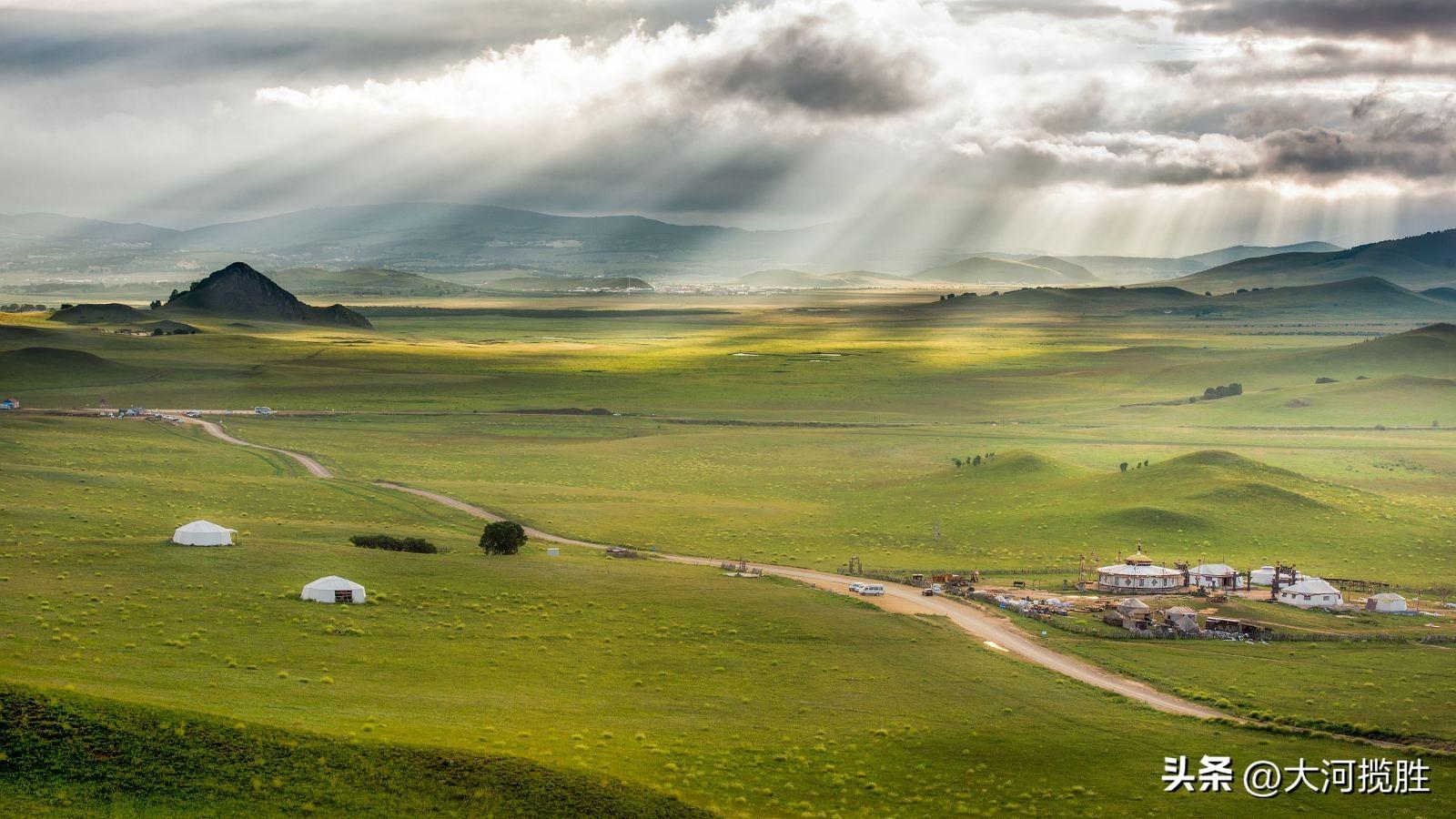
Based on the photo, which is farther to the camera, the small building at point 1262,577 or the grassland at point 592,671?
the small building at point 1262,577

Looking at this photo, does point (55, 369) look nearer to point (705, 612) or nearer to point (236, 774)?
point (705, 612)

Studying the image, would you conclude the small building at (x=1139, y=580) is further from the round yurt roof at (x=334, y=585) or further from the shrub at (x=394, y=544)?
the round yurt roof at (x=334, y=585)

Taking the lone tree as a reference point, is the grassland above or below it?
below

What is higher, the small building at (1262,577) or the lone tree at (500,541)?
the lone tree at (500,541)

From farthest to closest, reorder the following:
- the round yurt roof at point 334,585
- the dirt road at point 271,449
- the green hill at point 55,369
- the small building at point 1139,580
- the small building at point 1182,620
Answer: the green hill at point 55,369, the dirt road at point 271,449, the small building at point 1139,580, the small building at point 1182,620, the round yurt roof at point 334,585

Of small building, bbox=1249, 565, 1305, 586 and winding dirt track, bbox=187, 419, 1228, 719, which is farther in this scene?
small building, bbox=1249, 565, 1305, 586

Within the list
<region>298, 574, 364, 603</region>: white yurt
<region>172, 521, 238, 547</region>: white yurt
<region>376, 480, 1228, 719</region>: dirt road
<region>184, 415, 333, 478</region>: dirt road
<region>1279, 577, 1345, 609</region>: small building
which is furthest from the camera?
<region>184, 415, 333, 478</region>: dirt road

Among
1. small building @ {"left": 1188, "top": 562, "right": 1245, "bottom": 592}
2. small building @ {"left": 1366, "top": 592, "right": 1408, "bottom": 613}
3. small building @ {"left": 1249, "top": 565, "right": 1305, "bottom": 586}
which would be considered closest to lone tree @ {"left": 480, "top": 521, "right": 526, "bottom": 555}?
small building @ {"left": 1188, "top": 562, "right": 1245, "bottom": 592}

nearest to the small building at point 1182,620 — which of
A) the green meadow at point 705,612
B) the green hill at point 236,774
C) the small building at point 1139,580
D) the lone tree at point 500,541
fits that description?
the green meadow at point 705,612

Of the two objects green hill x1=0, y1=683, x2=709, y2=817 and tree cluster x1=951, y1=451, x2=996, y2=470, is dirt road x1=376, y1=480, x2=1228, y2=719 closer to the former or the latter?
green hill x1=0, y1=683, x2=709, y2=817
